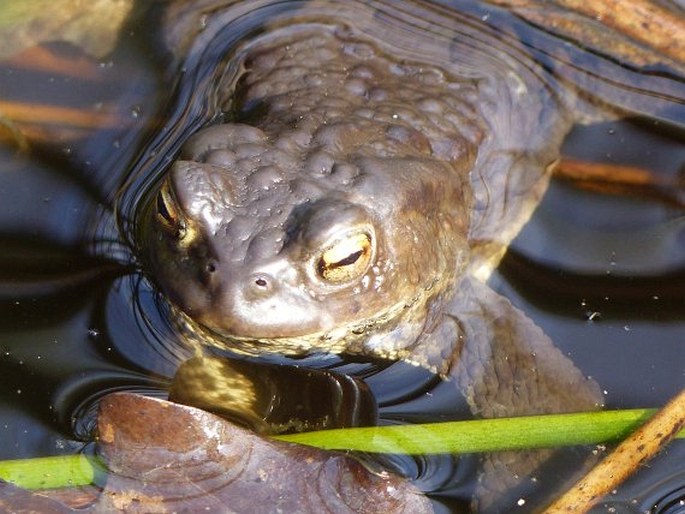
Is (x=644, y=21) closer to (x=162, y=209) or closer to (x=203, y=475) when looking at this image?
(x=162, y=209)

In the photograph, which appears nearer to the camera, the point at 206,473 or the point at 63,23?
the point at 206,473

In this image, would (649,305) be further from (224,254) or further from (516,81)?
(224,254)

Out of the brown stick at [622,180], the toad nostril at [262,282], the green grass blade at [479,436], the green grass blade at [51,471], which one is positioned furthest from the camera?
the brown stick at [622,180]

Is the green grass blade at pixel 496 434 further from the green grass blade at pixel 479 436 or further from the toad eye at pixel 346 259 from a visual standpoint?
the toad eye at pixel 346 259

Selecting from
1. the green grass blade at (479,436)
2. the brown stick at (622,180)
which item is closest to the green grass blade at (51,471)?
the green grass blade at (479,436)

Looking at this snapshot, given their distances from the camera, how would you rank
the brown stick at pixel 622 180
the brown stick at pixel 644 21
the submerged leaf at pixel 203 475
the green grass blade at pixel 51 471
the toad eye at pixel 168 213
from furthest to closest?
the brown stick at pixel 644 21 < the brown stick at pixel 622 180 < the toad eye at pixel 168 213 < the green grass blade at pixel 51 471 < the submerged leaf at pixel 203 475

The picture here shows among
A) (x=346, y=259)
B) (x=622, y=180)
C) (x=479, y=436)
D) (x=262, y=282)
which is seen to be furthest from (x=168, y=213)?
(x=622, y=180)

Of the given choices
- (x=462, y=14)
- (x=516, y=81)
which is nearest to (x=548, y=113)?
(x=516, y=81)
